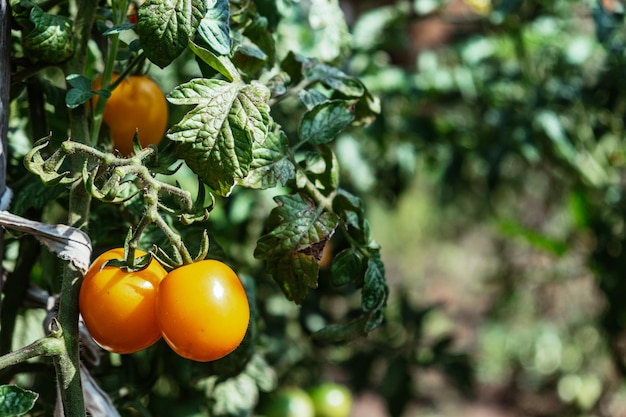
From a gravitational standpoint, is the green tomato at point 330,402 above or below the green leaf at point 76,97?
below

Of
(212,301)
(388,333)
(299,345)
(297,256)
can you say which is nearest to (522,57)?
(388,333)

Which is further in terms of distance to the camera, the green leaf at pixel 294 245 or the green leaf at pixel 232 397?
the green leaf at pixel 232 397

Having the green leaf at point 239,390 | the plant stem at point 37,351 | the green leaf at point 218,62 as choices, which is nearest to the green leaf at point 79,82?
the green leaf at point 218,62

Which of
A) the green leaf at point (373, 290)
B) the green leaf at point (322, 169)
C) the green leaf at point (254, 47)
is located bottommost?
the green leaf at point (373, 290)

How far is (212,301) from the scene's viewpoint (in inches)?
22.5

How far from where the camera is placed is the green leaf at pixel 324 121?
73 centimetres

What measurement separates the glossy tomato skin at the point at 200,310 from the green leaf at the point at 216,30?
0.57 feet

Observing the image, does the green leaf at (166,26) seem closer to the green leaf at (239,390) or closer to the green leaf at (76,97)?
the green leaf at (76,97)

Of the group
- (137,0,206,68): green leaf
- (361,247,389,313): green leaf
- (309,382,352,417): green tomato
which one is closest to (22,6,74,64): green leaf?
(137,0,206,68): green leaf

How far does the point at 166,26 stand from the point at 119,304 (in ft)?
0.70

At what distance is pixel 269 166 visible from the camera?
660mm

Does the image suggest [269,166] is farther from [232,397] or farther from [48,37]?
[232,397]

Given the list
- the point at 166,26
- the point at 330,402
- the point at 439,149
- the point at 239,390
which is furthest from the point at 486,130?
the point at 166,26

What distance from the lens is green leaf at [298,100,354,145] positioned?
2.39 ft
